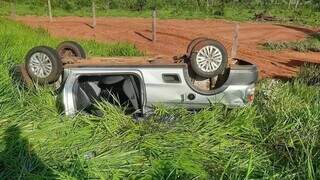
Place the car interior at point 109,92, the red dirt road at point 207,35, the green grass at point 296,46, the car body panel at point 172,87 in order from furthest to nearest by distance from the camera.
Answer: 1. the green grass at point 296,46
2. the red dirt road at point 207,35
3. the car interior at point 109,92
4. the car body panel at point 172,87

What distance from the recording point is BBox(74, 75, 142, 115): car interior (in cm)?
666

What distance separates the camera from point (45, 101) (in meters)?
6.67

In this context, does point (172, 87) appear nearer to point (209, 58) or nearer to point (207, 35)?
point (209, 58)

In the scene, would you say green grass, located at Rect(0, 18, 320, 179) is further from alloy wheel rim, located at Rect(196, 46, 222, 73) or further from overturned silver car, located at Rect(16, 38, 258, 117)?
alloy wheel rim, located at Rect(196, 46, 222, 73)

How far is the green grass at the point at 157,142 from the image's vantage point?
4.83 meters

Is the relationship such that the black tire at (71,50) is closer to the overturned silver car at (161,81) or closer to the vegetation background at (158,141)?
the vegetation background at (158,141)

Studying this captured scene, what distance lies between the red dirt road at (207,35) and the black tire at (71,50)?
695 cm

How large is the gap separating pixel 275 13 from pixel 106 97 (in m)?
34.0

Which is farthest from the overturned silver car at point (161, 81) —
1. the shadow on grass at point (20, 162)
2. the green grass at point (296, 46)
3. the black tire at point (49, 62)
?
the green grass at point (296, 46)

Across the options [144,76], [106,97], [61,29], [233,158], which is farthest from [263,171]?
[61,29]

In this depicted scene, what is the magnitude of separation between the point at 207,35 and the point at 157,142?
1892 cm

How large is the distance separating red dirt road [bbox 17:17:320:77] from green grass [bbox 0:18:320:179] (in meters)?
7.94

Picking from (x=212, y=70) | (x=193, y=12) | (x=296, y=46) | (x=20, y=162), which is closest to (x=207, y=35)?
(x=296, y=46)

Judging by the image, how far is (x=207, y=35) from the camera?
24.0 metres
